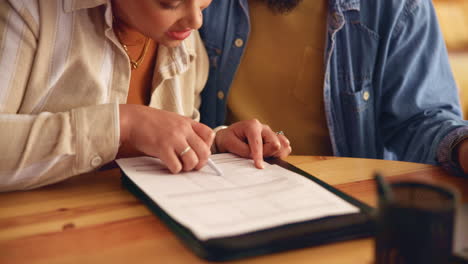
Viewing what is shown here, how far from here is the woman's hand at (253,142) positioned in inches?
35.6

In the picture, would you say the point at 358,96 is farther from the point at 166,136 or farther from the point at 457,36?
the point at 457,36

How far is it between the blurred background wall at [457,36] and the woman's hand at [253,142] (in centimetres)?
141

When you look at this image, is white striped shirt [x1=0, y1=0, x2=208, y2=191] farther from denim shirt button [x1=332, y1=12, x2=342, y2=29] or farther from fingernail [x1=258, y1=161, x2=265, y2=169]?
denim shirt button [x1=332, y1=12, x2=342, y2=29]

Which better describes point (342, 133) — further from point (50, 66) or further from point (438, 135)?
point (50, 66)

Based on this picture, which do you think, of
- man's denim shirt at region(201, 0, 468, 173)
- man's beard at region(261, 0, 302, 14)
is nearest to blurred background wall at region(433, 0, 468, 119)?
man's denim shirt at region(201, 0, 468, 173)

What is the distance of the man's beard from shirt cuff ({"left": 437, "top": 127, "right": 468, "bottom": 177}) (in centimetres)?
59

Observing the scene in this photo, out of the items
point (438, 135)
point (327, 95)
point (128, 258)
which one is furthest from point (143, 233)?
point (327, 95)

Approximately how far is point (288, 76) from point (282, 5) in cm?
21

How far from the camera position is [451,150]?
3.03 ft

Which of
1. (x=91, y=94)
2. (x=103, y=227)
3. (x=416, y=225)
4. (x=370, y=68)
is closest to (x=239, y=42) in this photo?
(x=370, y=68)

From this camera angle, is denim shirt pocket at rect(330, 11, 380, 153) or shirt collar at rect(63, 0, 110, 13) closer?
shirt collar at rect(63, 0, 110, 13)

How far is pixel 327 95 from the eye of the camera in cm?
133

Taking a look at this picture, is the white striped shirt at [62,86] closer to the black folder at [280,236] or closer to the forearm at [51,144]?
the forearm at [51,144]

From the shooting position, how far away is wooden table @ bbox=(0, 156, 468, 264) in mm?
544
